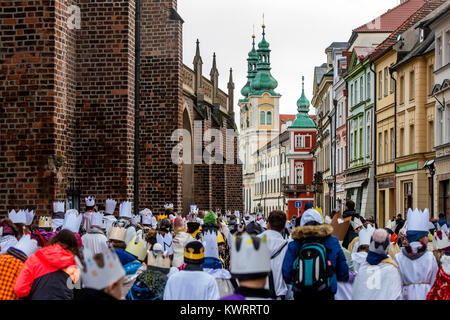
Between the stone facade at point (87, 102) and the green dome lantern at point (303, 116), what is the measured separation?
7323cm

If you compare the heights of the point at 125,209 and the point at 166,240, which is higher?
the point at 125,209

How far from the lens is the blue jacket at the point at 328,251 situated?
7359mm

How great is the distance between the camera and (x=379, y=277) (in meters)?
7.59

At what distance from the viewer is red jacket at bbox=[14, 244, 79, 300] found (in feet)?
22.3

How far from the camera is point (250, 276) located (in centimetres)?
455

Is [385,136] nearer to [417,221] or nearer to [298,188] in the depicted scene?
[417,221]

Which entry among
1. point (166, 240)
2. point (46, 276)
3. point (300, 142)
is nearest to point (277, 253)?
point (166, 240)

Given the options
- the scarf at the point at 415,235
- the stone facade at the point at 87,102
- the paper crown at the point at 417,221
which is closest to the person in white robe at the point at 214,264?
the scarf at the point at 415,235

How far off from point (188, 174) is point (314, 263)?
28.6m

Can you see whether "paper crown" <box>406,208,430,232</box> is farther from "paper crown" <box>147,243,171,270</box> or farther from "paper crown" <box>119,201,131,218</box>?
"paper crown" <box>119,201,131,218</box>

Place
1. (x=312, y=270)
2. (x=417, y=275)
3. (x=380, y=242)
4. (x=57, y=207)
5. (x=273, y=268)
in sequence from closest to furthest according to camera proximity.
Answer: (x=312, y=270), (x=380, y=242), (x=417, y=275), (x=273, y=268), (x=57, y=207)

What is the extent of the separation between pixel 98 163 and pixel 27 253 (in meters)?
10.9

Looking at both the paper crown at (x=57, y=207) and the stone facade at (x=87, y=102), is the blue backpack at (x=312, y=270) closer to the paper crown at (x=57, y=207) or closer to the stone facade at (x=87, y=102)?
the paper crown at (x=57, y=207)
